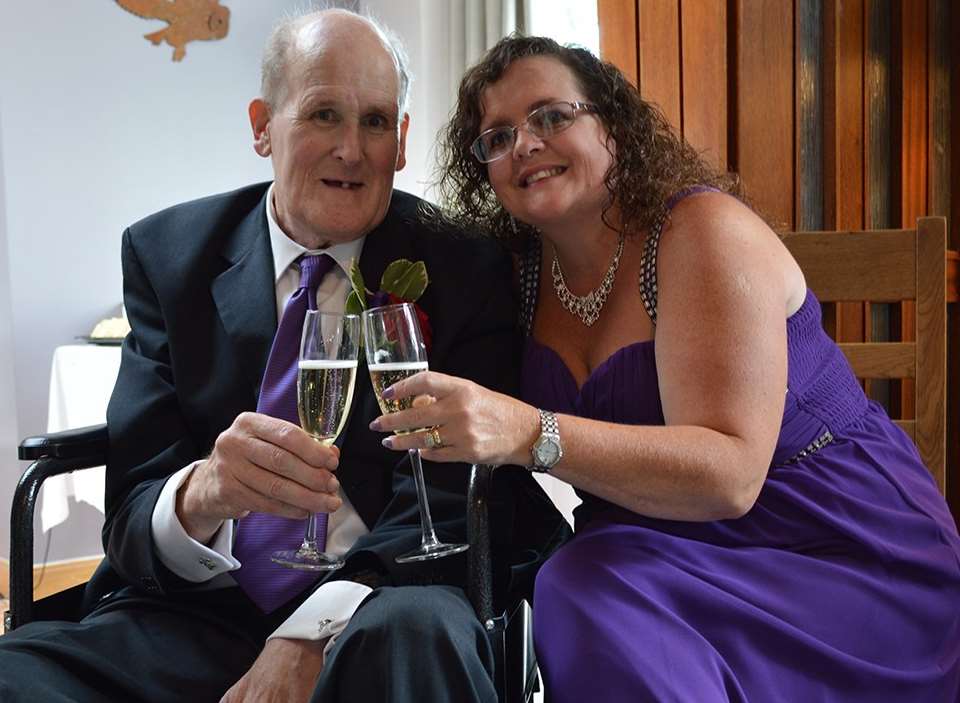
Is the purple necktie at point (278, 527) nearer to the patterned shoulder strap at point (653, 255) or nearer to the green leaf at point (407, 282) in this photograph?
the green leaf at point (407, 282)

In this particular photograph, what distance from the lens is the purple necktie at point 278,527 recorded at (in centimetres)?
156

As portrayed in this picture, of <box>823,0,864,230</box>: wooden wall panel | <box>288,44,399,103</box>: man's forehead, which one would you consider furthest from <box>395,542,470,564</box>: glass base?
<box>823,0,864,230</box>: wooden wall panel

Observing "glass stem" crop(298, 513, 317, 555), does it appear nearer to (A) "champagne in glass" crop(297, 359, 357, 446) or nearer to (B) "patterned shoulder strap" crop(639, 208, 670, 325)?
(A) "champagne in glass" crop(297, 359, 357, 446)

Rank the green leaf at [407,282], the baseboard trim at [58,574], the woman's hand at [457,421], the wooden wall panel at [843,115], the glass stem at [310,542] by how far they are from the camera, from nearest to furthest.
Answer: the woman's hand at [457,421] < the glass stem at [310,542] < the green leaf at [407,282] < the wooden wall panel at [843,115] < the baseboard trim at [58,574]

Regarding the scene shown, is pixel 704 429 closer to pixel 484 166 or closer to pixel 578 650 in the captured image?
pixel 578 650

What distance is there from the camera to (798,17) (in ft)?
8.59

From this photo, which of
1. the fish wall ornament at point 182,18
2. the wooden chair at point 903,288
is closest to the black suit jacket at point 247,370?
the wooden chair at point 903,288

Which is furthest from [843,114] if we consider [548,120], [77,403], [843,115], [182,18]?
[182,18]

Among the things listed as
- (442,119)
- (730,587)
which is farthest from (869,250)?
(442,119)

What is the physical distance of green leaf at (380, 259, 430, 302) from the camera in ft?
5.19

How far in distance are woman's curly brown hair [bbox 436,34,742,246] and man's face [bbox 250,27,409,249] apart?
140 mm

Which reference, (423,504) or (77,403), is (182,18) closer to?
(77,403)

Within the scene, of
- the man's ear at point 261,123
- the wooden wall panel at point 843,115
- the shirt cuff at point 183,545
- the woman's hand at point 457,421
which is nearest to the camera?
the woman's hand at point 457,421

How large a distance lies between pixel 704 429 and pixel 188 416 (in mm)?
852
